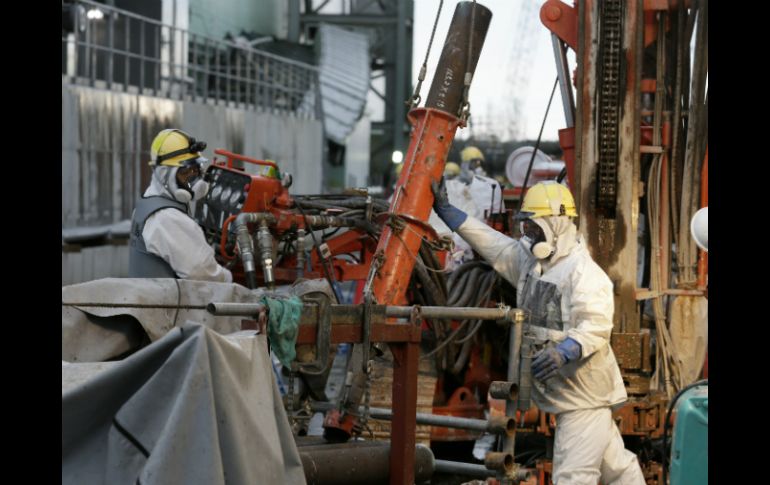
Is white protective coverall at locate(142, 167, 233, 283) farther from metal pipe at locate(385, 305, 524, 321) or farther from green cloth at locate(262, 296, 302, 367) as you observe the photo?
green cloth at locate(262, 296, 302, 367)

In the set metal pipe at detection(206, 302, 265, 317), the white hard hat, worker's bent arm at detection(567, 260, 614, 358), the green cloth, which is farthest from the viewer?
worker's bent arm at detection(567, 260, 614, 358)

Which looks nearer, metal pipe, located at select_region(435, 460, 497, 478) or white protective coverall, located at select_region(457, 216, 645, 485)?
metal pipe, located at select_region(435, 460, 497, 478)

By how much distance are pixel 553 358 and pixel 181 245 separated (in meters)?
2.29

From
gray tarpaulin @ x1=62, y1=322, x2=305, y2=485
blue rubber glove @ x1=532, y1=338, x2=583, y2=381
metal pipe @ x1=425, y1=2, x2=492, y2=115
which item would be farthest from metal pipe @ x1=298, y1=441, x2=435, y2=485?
metal pipe @ x1=425, y1=2, x2=492, y2=115

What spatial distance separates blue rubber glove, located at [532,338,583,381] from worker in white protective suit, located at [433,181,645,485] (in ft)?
0.14

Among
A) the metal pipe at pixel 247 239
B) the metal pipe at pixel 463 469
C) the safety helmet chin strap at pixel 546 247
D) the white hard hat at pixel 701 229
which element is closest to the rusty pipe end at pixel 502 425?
the metal pipe at pixel 463 469

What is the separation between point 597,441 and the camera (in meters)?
6.98

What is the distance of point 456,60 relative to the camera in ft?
26.4

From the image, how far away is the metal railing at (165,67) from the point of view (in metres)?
17.0

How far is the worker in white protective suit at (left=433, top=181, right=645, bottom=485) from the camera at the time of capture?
22.7 ft

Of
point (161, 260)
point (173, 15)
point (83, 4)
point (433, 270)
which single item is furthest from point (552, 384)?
point (173, 15)

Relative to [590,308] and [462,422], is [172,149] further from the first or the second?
[590,308]
